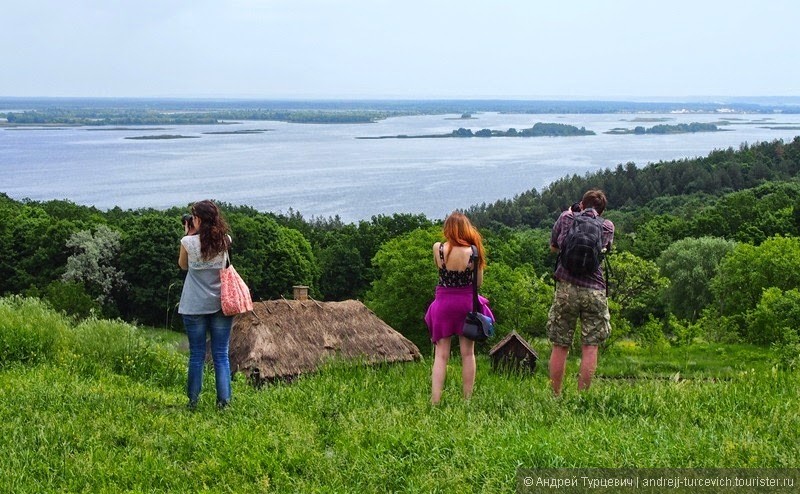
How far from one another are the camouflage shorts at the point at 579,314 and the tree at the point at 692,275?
144 feet

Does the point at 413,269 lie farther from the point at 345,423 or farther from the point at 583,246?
the point at 345,423

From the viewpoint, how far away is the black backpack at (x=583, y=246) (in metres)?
6.77

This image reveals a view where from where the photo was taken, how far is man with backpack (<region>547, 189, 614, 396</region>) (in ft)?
22.3

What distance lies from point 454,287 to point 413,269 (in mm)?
30716

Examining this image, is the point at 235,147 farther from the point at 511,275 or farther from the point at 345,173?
the point at 511,275

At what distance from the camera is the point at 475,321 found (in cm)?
660

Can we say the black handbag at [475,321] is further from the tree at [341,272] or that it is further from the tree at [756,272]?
the tree at [341,272]

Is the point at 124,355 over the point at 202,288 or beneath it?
beneath

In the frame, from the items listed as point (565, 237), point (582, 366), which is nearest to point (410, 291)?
point (582, 366)

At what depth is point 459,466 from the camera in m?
4.94

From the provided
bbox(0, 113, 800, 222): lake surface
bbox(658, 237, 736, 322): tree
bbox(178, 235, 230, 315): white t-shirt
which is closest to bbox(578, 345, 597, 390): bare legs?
bbox(178, 235, 230, 315): white t-shirt

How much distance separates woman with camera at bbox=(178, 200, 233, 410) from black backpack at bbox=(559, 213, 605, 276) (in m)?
2.94

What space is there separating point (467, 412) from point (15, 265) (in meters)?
51.1

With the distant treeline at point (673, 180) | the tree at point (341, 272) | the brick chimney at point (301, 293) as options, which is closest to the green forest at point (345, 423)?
the brick chimney at point (301, 293)
